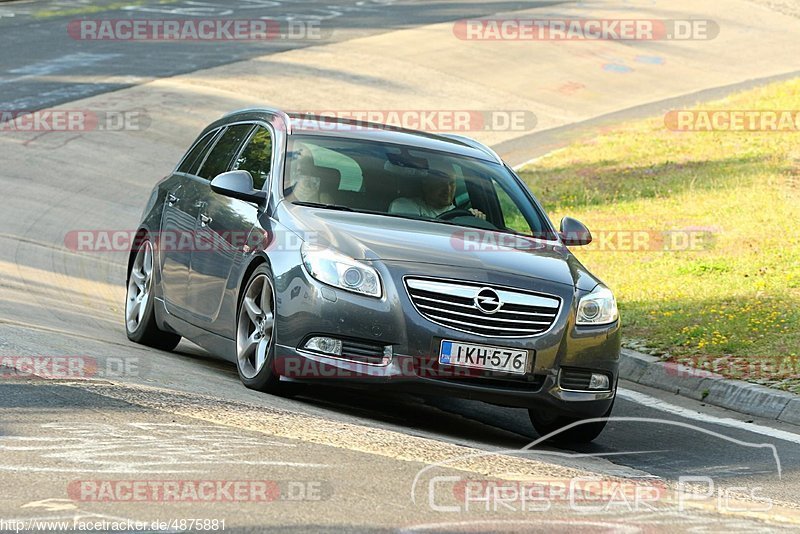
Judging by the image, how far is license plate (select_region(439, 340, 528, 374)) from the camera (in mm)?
7984

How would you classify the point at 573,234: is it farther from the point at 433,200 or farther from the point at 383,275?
the point at 383,275

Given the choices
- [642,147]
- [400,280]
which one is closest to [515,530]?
[400,280]

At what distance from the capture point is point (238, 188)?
9.09 metres

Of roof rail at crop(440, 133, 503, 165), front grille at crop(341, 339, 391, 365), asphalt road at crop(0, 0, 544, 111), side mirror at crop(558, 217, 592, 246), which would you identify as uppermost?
roof rail at crop(440, 133, 503, 165)

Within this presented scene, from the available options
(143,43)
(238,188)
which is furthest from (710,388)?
(143,43)

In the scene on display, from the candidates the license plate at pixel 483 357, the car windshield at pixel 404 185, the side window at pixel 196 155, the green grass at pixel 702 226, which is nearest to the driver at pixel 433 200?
the car windshield at pixel 404 185

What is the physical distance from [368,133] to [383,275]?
1.99 metres

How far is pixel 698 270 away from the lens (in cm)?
1461

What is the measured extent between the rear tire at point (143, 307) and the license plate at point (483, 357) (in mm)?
3281

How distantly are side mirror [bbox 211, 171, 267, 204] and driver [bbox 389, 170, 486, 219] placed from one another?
852 millimetres

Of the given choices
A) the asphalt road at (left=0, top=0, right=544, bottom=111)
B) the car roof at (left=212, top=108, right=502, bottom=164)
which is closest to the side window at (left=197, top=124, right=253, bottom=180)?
the car roof at (left=212, top=108, right=502, bottom=164)

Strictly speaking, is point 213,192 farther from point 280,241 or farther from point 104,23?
point 104,23

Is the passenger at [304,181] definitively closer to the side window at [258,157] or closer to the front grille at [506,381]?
the side window at [258,157]

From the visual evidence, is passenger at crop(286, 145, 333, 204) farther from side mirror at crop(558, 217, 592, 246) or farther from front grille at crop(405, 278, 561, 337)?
side mirror at crop(558, 217, 592, 246)
